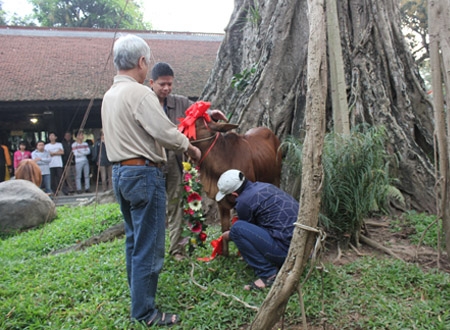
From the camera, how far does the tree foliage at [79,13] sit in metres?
27.4

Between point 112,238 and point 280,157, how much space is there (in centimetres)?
299

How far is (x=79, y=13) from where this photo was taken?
1102 inches

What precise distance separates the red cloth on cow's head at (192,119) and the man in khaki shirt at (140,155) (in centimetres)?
83

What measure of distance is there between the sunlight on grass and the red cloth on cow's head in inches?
52.7

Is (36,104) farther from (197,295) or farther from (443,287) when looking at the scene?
(443,287)

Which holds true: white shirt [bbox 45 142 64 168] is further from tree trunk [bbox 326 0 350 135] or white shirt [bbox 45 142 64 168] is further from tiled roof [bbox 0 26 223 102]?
tree trunk [bbox 326 0 350 135]

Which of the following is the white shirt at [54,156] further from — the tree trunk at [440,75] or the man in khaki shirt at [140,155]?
the tree trunk at [440,75]

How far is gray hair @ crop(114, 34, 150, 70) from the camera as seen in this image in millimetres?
3168

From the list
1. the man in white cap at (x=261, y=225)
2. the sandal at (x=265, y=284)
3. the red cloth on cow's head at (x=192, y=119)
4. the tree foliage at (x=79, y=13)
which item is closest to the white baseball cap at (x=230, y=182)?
the man in white cap at (x=261, y=225)

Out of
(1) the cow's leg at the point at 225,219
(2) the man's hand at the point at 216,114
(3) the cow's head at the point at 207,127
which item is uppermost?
(2) the man's hand at the point at 216,114

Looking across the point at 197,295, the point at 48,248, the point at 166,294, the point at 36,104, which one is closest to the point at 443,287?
the point at 197,295

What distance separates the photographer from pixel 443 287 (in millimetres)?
3508

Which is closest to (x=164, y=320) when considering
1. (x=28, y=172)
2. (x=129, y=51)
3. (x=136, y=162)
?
(x=136, y=162)

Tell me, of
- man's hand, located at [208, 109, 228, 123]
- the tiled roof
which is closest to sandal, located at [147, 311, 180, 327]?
man's hand, located at [208, 109, 228, 123]
